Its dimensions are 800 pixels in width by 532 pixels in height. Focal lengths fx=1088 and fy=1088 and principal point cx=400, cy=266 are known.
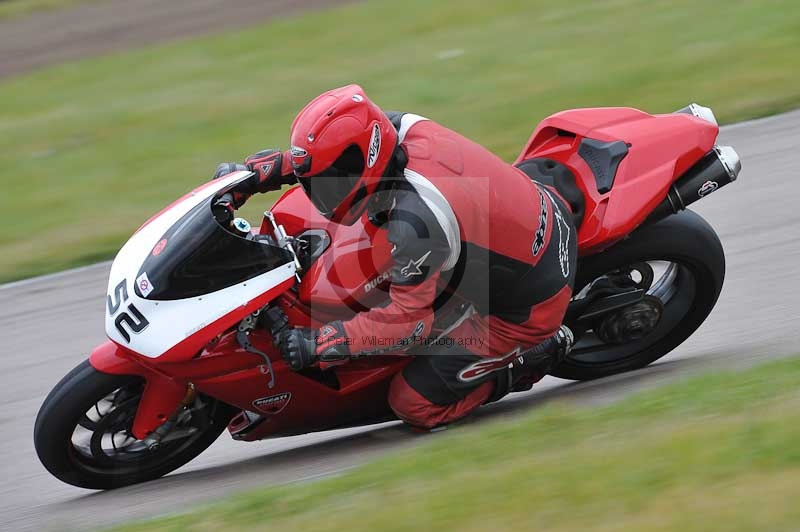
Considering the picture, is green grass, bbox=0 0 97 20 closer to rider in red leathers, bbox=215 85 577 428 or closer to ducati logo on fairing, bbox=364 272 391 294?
rider in red leathers, bbox=215 85 577 428

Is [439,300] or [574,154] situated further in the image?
[574,154]

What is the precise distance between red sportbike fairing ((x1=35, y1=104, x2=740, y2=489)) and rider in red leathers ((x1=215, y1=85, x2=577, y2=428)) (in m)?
0.13

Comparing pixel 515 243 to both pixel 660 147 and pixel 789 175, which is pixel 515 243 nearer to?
pixel 660 147

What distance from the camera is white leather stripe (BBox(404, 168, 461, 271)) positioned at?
4.15 meters

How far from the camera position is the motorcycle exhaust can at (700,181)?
4750mm

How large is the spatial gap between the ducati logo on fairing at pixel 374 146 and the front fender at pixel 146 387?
46.1 inches

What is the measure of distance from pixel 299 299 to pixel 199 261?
444 mm

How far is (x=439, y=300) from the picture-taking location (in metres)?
4.59

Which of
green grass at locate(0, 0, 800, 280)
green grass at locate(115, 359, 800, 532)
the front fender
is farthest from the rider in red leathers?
green grass at locate(0, 0, 800, 280)

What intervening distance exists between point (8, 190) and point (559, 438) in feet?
21.1

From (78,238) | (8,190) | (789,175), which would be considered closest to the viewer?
(789,175)

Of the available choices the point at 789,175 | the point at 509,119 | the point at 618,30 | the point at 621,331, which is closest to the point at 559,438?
the point at 621,331

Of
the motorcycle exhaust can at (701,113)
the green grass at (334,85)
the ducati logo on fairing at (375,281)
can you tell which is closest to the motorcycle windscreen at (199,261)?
the ducati logo on fairing at (375,281)

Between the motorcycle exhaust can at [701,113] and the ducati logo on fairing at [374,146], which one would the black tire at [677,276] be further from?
the ducati logo on fairing at [374,146]
